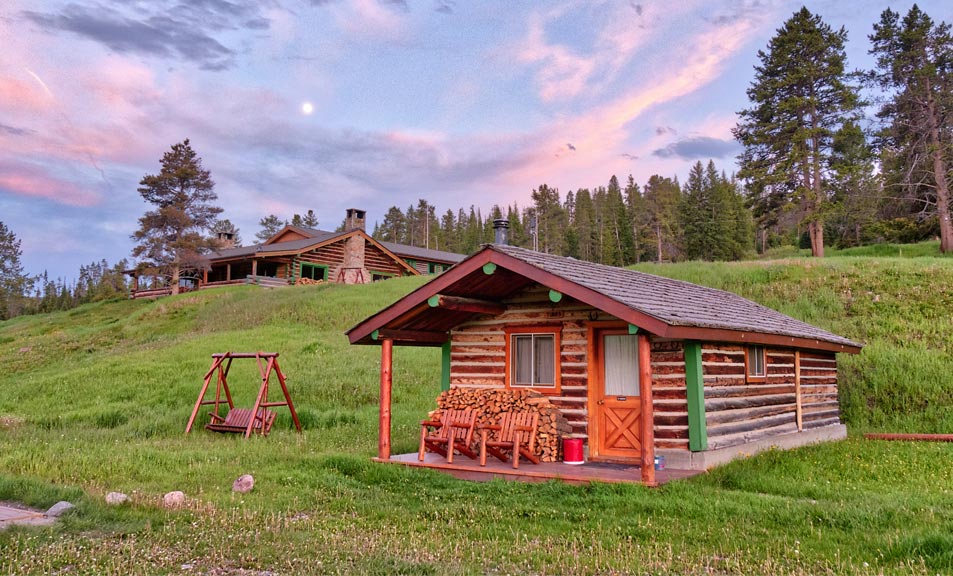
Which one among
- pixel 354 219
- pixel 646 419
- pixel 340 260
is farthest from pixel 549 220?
pixel 646 419

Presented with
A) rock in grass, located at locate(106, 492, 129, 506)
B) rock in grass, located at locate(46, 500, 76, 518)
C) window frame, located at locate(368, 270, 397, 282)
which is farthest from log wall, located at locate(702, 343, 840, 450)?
window frame, located at locate(368, 270, 397, 282)

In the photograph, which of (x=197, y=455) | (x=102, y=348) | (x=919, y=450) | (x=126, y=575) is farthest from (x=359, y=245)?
(x=126, y=575)

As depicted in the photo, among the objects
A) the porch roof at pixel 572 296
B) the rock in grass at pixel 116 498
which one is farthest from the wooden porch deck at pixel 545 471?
the rock in grass at pixel 116 498

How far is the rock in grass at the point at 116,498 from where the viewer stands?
838 cm

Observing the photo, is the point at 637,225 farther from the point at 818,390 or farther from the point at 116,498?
the point at 116,498

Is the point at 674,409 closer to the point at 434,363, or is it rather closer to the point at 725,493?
the point at 725,493

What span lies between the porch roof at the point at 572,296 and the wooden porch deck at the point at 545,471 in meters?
2.14

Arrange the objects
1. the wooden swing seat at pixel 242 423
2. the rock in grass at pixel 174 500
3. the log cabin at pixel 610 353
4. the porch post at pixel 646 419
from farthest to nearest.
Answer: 1. the wooden swing seat at pixel 242 423
2. the log cabin at pixel 610 353
3. the porch post at pixel 646 419
4. the rock in grass at pixel 174 500

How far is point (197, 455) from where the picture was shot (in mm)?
12430

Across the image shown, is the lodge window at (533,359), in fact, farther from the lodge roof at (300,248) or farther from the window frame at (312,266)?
the window frame at (312,266)

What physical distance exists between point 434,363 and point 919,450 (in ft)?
48.1

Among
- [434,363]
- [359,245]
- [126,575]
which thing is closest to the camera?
[126,575]

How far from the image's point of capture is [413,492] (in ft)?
31.6

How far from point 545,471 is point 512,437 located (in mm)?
1418
